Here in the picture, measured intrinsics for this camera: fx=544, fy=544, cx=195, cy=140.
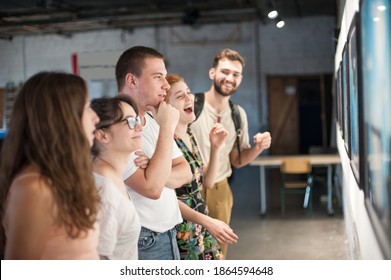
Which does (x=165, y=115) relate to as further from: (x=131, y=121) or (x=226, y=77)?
(x=226, y=77)

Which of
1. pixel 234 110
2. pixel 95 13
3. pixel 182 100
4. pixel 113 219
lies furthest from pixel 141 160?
pixel 95 13

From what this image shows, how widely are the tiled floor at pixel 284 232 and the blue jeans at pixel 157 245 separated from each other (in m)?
0.56

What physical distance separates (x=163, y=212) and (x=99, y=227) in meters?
0.51

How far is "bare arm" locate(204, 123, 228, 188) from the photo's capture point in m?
2.57

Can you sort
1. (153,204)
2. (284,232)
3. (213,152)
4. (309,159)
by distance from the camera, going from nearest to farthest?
(153,204), (213,152), (284,232), (309,159)

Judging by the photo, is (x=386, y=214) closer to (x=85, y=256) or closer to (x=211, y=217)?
(x=85, y=256)

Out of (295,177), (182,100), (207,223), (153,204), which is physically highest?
(182,100)

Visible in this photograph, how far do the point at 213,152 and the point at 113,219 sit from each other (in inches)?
36.0

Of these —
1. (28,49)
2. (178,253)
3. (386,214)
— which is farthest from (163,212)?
(28,49)

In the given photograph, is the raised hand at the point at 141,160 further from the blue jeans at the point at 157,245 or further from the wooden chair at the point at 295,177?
the wooden chair at the point at 295,177

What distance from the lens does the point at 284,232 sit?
4000 mm

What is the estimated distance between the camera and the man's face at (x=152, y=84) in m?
2.23

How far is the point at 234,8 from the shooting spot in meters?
5.49

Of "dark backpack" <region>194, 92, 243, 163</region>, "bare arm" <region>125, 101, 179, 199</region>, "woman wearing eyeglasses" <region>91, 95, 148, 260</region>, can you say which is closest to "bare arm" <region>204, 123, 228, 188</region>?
"dark backpack" <region>194, 92, 243, 163</region>
